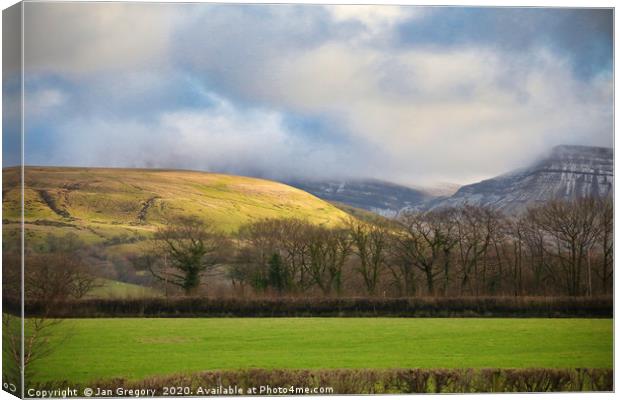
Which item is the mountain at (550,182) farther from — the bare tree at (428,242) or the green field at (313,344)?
the green field at (313,344)

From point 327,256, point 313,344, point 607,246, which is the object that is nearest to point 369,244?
point 327,256

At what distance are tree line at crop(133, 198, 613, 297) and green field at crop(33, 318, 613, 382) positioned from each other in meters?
0.60

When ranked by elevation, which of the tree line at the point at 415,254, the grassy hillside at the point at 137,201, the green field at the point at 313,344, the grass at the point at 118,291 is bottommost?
the green field at the point at 313,344

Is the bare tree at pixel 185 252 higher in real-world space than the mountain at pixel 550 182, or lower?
lower

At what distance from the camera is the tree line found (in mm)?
16641

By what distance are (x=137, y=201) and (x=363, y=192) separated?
374 centimetres

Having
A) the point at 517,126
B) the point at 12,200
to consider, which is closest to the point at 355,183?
the point at 517,126

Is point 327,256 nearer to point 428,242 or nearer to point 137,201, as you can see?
point 428,242

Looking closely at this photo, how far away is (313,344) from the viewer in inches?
631

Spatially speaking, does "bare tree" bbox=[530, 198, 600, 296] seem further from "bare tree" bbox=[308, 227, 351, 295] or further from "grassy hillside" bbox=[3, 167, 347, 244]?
"grassy hillside" bbox=[3, 167, 347, 244]

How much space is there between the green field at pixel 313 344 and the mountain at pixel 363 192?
199cm

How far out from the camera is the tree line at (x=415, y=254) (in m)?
16.6

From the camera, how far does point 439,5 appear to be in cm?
1598

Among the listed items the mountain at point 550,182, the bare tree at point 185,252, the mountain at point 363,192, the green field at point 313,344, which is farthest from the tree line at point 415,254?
the green field at point 313,344
